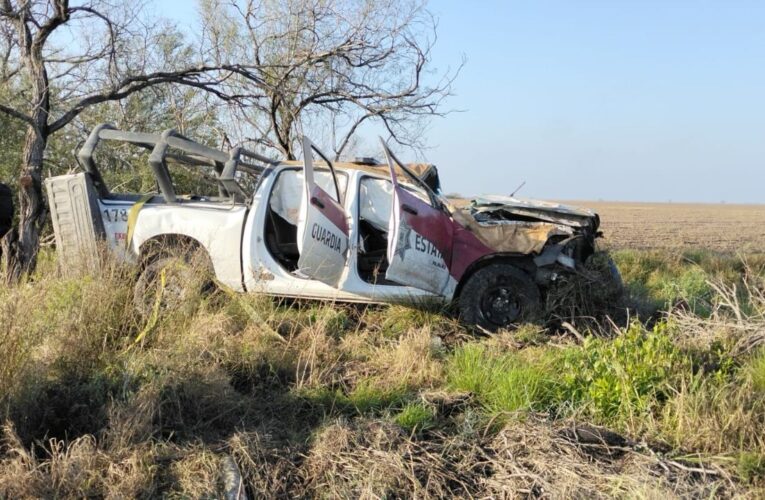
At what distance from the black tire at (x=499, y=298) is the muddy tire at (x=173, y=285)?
2.67 meters

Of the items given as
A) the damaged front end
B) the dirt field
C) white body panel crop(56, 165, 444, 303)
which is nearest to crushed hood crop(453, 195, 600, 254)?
the damaged front end

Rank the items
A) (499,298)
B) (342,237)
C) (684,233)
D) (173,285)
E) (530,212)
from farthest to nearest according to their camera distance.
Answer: (684,233), (530,212), (499,298), (342,237), (173,285)

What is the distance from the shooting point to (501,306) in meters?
6.82

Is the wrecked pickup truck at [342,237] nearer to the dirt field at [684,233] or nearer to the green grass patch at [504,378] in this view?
the green grass patch at [504,378]

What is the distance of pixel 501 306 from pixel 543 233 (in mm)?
889

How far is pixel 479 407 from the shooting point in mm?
4594

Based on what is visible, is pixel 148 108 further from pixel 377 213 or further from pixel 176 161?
pixel 377 213

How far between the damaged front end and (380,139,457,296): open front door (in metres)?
0.38

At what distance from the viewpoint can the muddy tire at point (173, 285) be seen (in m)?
5.36

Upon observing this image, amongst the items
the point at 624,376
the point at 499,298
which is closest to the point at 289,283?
the point at 499,298

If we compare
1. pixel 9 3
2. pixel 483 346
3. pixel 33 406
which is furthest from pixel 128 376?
pixel 9 3

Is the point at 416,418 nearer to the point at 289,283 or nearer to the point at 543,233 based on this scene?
the point at 289,283

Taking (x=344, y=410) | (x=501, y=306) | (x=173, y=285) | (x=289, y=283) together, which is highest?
(x=173, y=285)

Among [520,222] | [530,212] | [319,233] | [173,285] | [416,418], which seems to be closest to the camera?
[416,418]
